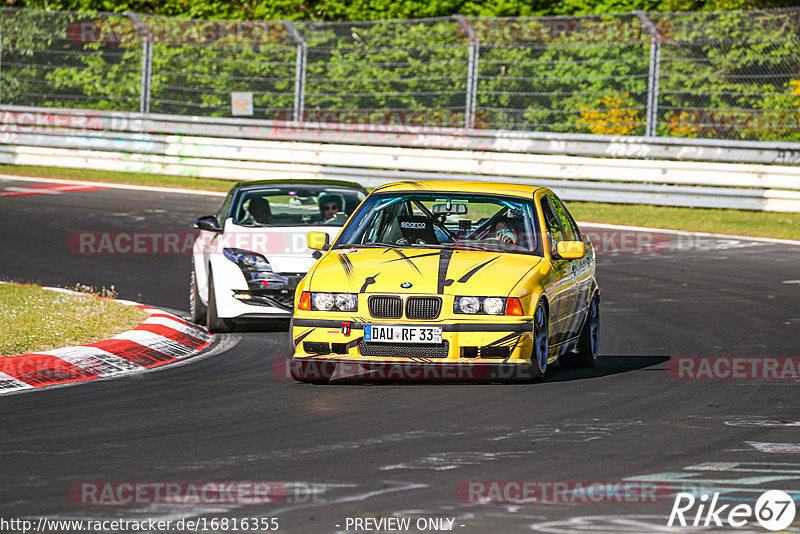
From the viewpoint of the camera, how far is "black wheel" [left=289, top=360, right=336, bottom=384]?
880cm

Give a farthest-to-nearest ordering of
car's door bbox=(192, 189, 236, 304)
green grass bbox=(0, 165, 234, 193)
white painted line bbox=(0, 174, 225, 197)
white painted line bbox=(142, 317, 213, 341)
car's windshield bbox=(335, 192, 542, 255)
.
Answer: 1. green grass bbox=(0, 165, 234, 193)
2. white painted line bbox=(0, 174, 225, 197)
3. car's door bbox=(192, 189, 236, 304)
4. white painted line bbox=(142, 317, 213, 341)
5. car's windshield bbox=(335, 192, 542, 255)

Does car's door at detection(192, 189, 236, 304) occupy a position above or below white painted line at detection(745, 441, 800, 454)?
above

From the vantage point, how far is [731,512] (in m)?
5.49

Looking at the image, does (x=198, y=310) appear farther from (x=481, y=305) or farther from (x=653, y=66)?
(x=653, y=66)

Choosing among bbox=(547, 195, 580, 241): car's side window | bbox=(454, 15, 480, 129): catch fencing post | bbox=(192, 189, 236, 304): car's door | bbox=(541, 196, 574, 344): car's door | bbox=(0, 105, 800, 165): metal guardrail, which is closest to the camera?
bbox=(541, 196, 574, 344): car's door

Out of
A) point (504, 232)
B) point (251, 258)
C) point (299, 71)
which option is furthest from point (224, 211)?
point (299, 71)

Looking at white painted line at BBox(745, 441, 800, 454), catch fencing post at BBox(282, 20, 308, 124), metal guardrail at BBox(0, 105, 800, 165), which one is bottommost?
white painted line at BBox(745, 441, 800, 454)

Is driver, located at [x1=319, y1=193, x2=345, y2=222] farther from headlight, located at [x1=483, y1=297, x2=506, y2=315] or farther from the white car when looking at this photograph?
headlight, located at [x1=483, y1=297, x2=506, y2=315]

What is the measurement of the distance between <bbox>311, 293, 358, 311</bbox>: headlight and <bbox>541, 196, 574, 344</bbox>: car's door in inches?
53.6

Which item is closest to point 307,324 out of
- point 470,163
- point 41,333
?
point 41,333

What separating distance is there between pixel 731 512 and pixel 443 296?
10.9ft

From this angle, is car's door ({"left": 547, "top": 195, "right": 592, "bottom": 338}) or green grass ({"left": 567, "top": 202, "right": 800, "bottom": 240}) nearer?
car's door ({"left": 547, "top": 195, "right": 592, "bottom": 338})

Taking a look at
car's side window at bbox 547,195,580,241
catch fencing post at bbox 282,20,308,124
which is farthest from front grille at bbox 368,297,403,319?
catch fencing post at bbox 282,20,308,124

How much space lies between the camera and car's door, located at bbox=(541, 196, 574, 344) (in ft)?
30.1
